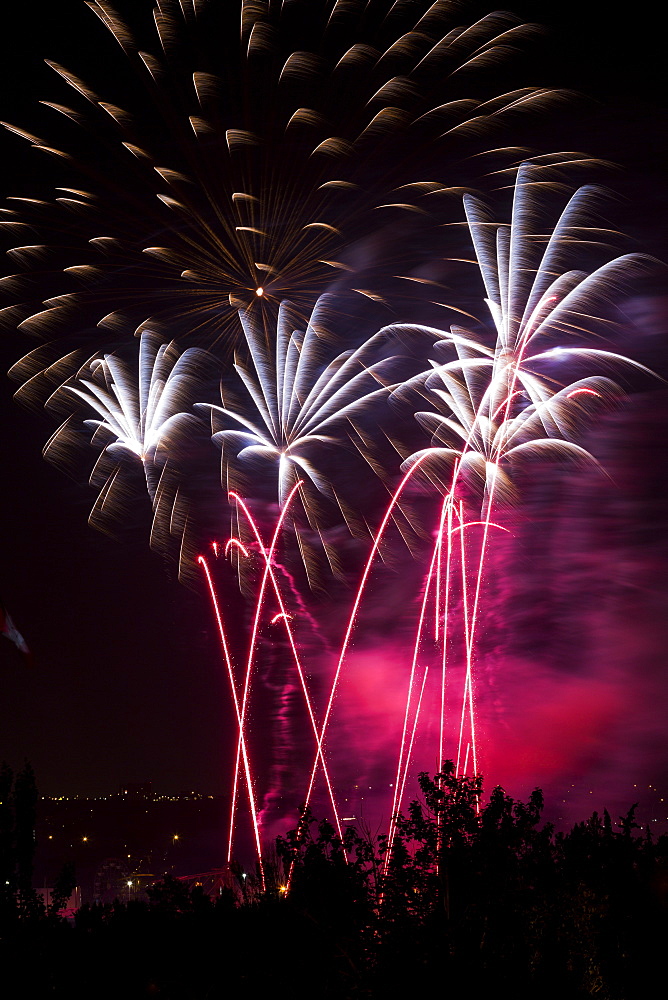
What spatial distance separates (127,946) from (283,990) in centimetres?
529

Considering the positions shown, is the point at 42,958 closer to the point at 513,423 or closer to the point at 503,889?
the point at 503,889

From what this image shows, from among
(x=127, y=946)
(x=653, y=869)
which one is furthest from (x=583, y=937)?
(x=127, y=946)

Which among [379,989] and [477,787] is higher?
[477,787]

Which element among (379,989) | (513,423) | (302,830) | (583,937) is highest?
(513,423)

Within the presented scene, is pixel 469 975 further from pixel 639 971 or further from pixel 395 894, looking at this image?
pixel 639 971

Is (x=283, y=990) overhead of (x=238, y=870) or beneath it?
beneath

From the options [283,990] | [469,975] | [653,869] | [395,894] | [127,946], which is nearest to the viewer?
[469,975]

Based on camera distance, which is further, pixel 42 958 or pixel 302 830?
pixel 42 958

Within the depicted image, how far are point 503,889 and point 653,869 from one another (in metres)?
8.86

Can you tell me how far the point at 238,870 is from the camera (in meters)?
24.9

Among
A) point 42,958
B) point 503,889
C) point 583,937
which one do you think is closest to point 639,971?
point 583,937

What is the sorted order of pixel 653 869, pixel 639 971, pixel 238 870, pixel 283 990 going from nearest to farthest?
pixel 283 990, pixel 639 971, pixel 653 869, pixel 238 870

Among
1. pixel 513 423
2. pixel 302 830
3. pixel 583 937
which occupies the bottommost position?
pixel 583 937

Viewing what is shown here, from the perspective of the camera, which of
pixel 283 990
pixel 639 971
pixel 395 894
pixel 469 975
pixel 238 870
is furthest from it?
pixel 238 870
